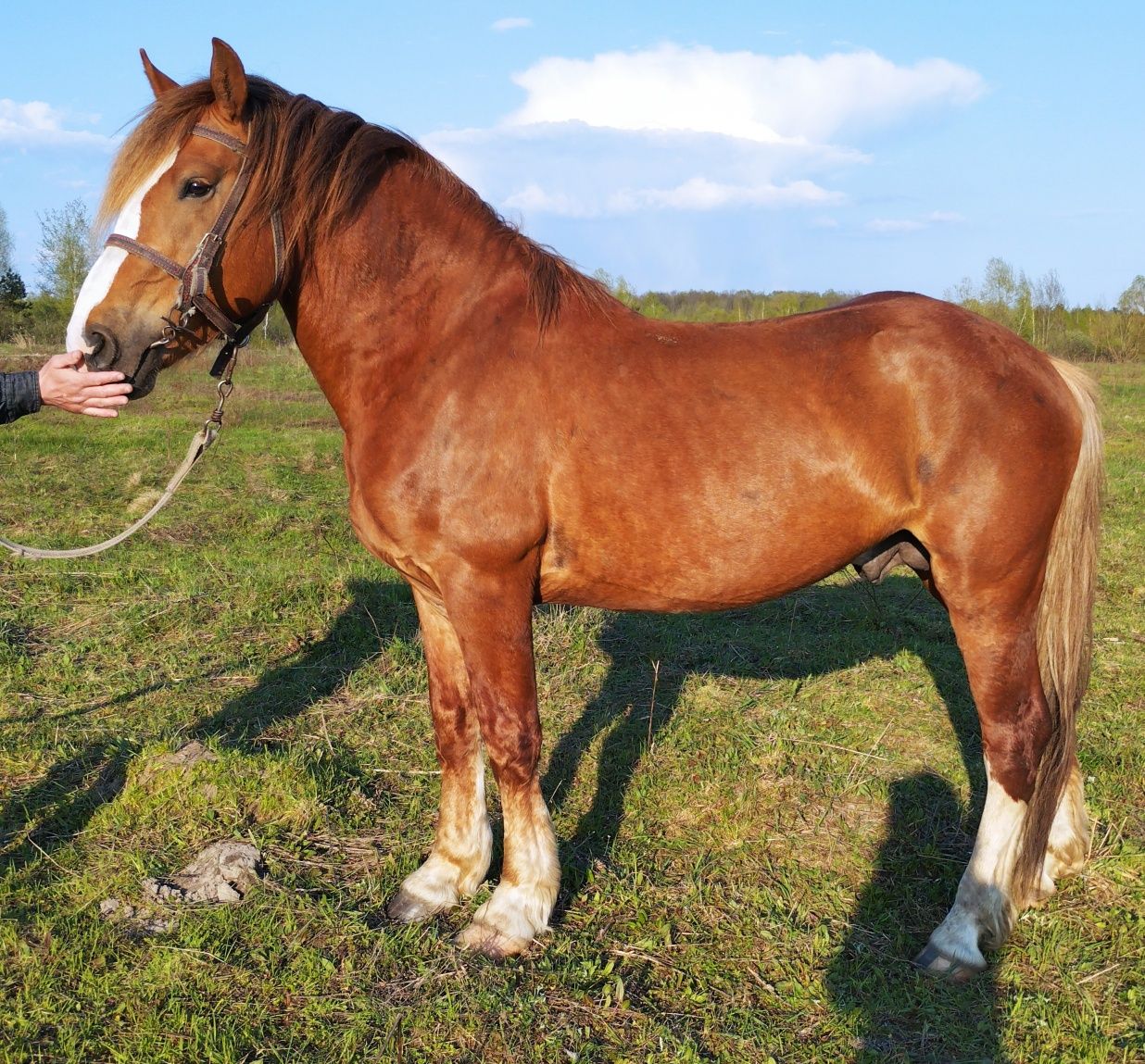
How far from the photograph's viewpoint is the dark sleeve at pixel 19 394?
2.82m

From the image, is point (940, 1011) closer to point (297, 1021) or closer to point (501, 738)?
point (501, 738)

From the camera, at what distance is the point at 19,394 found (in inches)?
112

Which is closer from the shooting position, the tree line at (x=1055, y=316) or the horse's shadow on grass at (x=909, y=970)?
the horse's shadow on grass at (x=909, y=970)

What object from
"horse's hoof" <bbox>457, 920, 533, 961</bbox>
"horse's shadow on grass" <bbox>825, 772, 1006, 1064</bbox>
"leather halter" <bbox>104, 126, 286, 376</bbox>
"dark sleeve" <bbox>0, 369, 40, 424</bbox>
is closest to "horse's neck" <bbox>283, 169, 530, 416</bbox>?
"leather halter" <bbox>104, 126, 286, 376</bbox>

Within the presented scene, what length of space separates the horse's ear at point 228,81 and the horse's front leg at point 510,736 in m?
1.50

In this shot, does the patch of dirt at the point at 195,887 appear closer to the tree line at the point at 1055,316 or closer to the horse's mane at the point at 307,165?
the horse's mane at the point at 307,165

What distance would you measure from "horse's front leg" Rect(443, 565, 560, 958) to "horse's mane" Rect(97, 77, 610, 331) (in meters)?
0.89

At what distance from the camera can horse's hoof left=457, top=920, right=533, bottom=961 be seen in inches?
112

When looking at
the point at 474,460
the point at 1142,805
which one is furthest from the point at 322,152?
the point at 1142,805

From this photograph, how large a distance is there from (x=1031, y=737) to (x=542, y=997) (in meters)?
1.77

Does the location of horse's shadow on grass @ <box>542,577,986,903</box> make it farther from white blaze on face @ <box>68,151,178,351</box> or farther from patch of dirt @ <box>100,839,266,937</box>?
white blaze on face @ <box>68,151,178,351</box>

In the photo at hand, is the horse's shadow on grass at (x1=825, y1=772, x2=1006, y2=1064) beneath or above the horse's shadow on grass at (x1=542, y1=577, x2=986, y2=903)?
beneath

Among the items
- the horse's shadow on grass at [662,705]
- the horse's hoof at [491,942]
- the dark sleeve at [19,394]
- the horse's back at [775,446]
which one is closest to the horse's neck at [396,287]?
the horse's back at [775,446]

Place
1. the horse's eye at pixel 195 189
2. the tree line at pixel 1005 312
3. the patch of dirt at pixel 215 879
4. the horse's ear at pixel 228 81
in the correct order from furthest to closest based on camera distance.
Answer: the tree line at pixel 1005 312, the patch of dirt at pixel 215 879, the horse's eye at pixel 195 189, the horse's ear at pixel 228 81
